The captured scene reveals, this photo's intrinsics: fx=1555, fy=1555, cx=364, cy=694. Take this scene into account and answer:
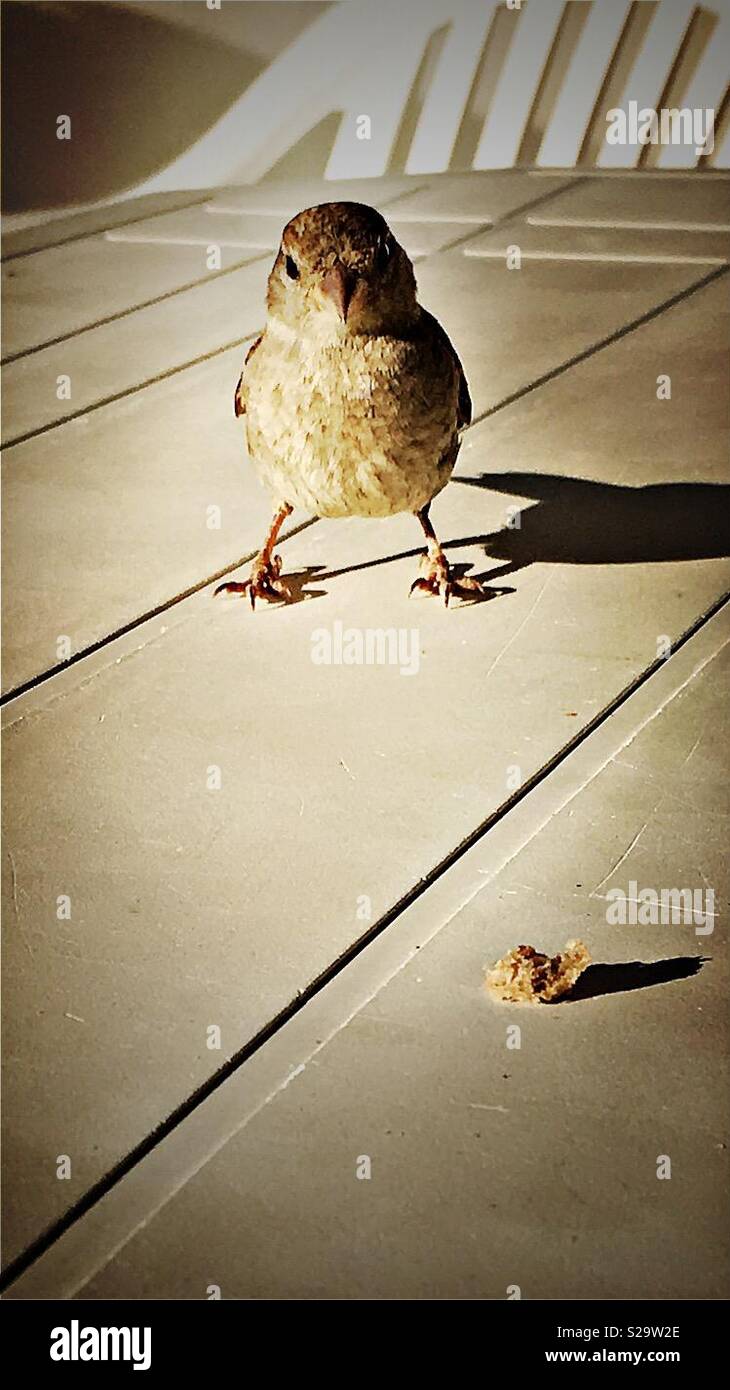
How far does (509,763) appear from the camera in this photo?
10.4 feet

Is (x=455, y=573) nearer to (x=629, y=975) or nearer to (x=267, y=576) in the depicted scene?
(x=267, y=576)

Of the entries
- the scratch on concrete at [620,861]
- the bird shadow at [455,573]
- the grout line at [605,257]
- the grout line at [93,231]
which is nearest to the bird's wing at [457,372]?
the bird shadow at [455,573]

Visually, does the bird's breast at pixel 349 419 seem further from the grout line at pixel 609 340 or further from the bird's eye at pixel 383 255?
the grout line at pixel 609 340

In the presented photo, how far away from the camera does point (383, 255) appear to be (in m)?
3.33

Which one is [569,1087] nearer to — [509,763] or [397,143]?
[509,763]

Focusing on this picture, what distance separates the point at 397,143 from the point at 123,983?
654 centimetres

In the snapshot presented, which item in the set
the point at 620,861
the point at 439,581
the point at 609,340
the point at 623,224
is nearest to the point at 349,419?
the point at 439,581

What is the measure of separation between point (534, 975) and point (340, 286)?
5.18 feet

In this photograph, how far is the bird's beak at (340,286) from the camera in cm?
331

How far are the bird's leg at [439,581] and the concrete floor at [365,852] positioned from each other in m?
0.08

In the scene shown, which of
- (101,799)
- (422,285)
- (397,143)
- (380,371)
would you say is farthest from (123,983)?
(397,143)

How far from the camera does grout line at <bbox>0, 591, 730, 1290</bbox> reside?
2152 millimetres

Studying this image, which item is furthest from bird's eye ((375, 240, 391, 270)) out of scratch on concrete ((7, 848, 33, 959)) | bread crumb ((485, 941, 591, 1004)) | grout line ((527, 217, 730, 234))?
grout line ((527, 217, 730, 234))

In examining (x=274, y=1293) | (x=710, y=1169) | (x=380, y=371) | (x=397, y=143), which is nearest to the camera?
(x=274, y=1293)
